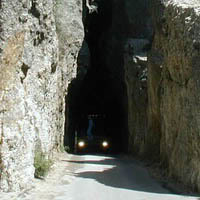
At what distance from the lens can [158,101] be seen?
15.4 metres

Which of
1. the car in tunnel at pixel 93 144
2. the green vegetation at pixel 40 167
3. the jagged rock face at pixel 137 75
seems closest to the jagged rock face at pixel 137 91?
the jagged rock face at pixel 137 75

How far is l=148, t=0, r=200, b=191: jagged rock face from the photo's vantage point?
31.1 ft

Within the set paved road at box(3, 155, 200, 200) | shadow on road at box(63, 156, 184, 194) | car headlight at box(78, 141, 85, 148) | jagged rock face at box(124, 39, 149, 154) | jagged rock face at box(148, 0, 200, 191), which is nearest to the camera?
paved road at box(3, 155, 200, 200)

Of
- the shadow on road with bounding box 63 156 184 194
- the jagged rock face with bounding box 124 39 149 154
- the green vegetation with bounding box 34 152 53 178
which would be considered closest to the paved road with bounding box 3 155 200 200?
the shadow on road with bounding box 63 156 184 194

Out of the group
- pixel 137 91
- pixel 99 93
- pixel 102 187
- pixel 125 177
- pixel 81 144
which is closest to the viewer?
pixel 102 187

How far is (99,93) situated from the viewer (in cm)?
3297

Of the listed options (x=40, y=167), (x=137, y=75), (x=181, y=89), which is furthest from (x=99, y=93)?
(x=40, y=167)

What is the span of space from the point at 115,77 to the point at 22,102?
18772mm

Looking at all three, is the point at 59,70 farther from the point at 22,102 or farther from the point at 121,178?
the point at 22,102

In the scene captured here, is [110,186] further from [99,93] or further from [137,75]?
[99,93]

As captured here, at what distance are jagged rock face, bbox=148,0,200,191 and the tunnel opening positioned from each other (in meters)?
11.7

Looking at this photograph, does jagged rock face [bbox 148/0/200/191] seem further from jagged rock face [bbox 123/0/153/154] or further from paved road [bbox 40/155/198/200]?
jagged rock face [bbox 123/0/153/154]

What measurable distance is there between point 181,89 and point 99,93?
2226 centimetres

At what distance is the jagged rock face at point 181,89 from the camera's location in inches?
373
